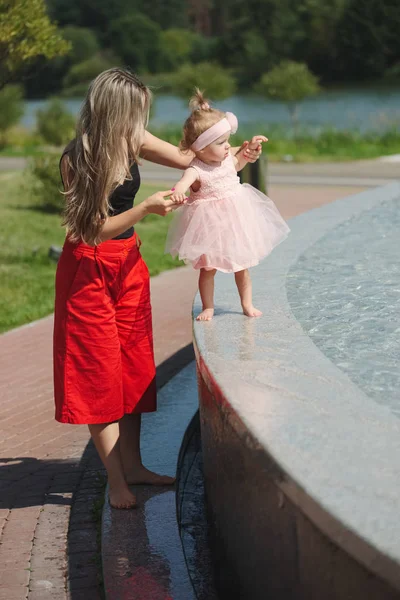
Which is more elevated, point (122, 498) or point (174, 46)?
point (122, 498)

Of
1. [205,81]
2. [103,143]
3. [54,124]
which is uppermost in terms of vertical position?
[103,143]

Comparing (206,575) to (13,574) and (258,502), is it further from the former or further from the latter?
(258,502)

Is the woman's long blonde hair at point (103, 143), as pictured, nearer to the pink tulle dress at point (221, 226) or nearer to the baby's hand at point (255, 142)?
the pink tulle dress at point (221, 226)

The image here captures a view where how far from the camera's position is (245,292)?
4074 millimetres

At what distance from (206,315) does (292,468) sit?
5.36ft

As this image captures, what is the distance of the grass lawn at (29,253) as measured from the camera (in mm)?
8359

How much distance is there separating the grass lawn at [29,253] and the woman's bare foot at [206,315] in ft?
12.4

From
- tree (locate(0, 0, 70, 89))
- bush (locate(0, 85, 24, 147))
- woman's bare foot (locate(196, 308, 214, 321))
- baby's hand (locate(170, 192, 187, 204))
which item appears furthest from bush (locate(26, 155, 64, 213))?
bush (locate(0, 85, 24, 147))

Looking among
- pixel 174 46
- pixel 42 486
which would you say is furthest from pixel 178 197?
pixel 174 46

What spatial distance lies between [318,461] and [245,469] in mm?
443

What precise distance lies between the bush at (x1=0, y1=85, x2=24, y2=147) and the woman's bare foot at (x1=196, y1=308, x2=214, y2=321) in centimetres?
2485

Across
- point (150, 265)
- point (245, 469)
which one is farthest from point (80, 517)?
point (150, 265)

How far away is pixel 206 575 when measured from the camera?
12.0 ft

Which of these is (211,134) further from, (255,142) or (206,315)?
(206,315)
